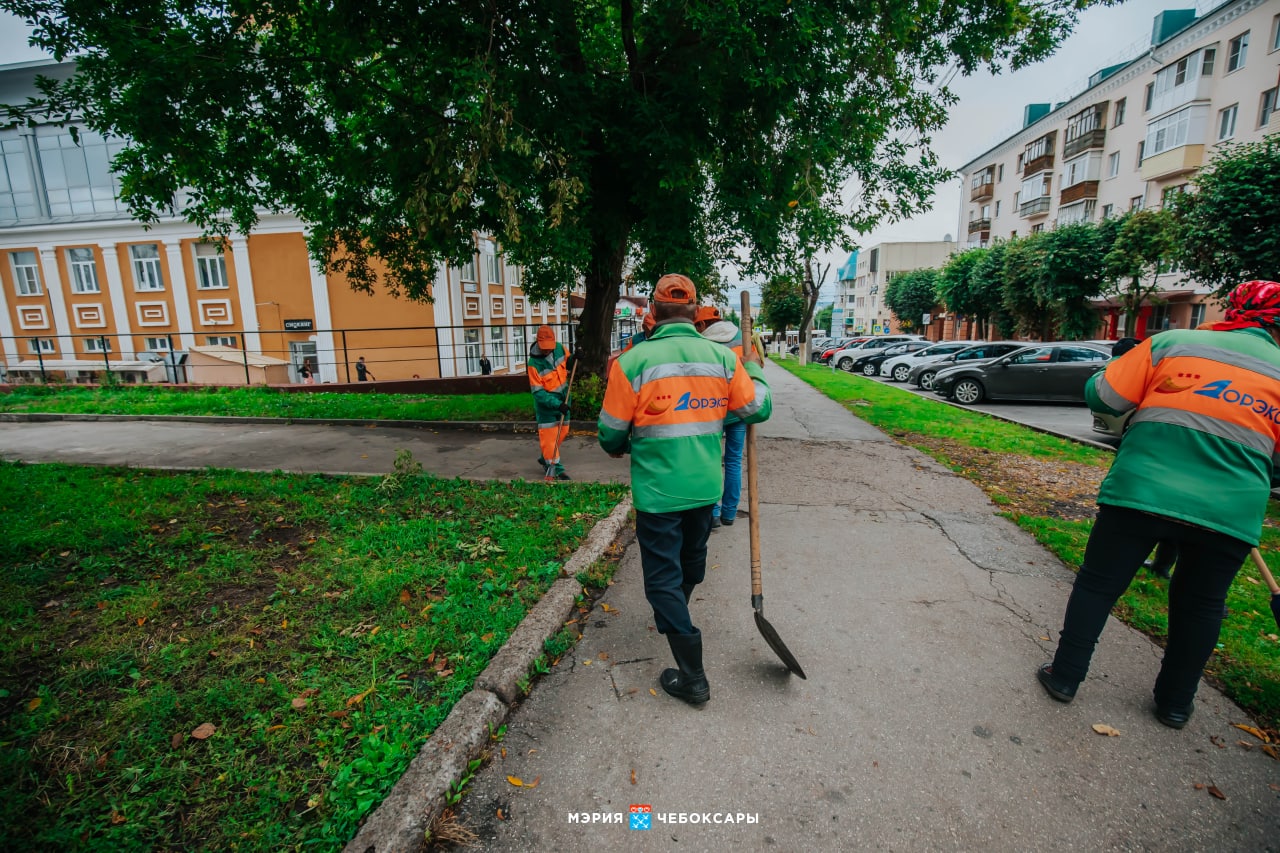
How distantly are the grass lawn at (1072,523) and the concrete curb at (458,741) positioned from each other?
3.51 m

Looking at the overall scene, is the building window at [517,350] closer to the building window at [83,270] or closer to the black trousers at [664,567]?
the building window at [83,270]

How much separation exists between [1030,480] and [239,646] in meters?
7.85

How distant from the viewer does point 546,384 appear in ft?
21.5

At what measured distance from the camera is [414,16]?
693 cm

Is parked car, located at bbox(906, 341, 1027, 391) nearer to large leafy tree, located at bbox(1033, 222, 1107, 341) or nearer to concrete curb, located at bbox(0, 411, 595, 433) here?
large leafy tree, located at bbox(1033, 222, 1107, 341)

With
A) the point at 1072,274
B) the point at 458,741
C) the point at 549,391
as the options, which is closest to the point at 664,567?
the point at 458,741

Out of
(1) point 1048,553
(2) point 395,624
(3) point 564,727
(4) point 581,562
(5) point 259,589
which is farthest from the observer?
(1) point 1048,553

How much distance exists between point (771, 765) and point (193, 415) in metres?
12.0

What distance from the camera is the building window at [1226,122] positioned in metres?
23.4

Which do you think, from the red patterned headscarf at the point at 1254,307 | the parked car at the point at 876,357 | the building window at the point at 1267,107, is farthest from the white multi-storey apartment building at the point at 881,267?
the red patterned headscarf at the point at 1254,307

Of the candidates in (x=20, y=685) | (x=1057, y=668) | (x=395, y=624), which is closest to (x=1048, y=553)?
(x=1057, y=668)

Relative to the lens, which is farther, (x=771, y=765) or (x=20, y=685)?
(x=20, y=685)

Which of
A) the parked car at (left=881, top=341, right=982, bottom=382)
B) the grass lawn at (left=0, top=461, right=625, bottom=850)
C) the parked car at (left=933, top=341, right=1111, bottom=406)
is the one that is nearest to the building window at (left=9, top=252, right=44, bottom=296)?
the grass lawn at (left=0, top=461, right=625, bottom=850)

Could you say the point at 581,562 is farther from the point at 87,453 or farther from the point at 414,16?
the point at 87,453
